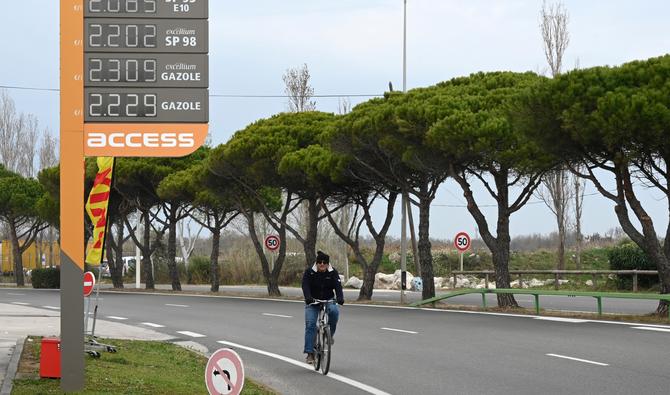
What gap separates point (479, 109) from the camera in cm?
2944

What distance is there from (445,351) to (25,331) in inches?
376

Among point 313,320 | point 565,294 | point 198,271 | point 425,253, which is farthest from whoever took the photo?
point 198,271

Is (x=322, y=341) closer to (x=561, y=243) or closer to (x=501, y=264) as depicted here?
(x=501, y=264)

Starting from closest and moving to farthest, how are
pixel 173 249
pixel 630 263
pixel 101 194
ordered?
1. pixel 101 194
2. pixel 630 263
3. pixel 173 249

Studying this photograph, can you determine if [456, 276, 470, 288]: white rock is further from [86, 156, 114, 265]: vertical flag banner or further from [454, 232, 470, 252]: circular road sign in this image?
[86, 156, 114, 265]: vertical flag banner

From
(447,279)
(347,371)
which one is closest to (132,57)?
(347,371)

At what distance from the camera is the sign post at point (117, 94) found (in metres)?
10.8

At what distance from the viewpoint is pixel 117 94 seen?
35.8ft

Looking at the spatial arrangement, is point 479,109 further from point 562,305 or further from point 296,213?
point 296,213

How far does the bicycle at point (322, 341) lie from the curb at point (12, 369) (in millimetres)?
3889

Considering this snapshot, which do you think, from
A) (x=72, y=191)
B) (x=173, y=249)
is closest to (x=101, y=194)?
(x=72, y=191)

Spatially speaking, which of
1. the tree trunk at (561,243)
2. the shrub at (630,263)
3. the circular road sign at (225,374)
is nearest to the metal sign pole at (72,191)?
the circular road sign at (225,374)

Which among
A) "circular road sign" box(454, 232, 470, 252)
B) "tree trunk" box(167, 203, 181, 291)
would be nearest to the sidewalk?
"circular road sign" box(454, 232, 470, 252)

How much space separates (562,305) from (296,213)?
1581 inches
